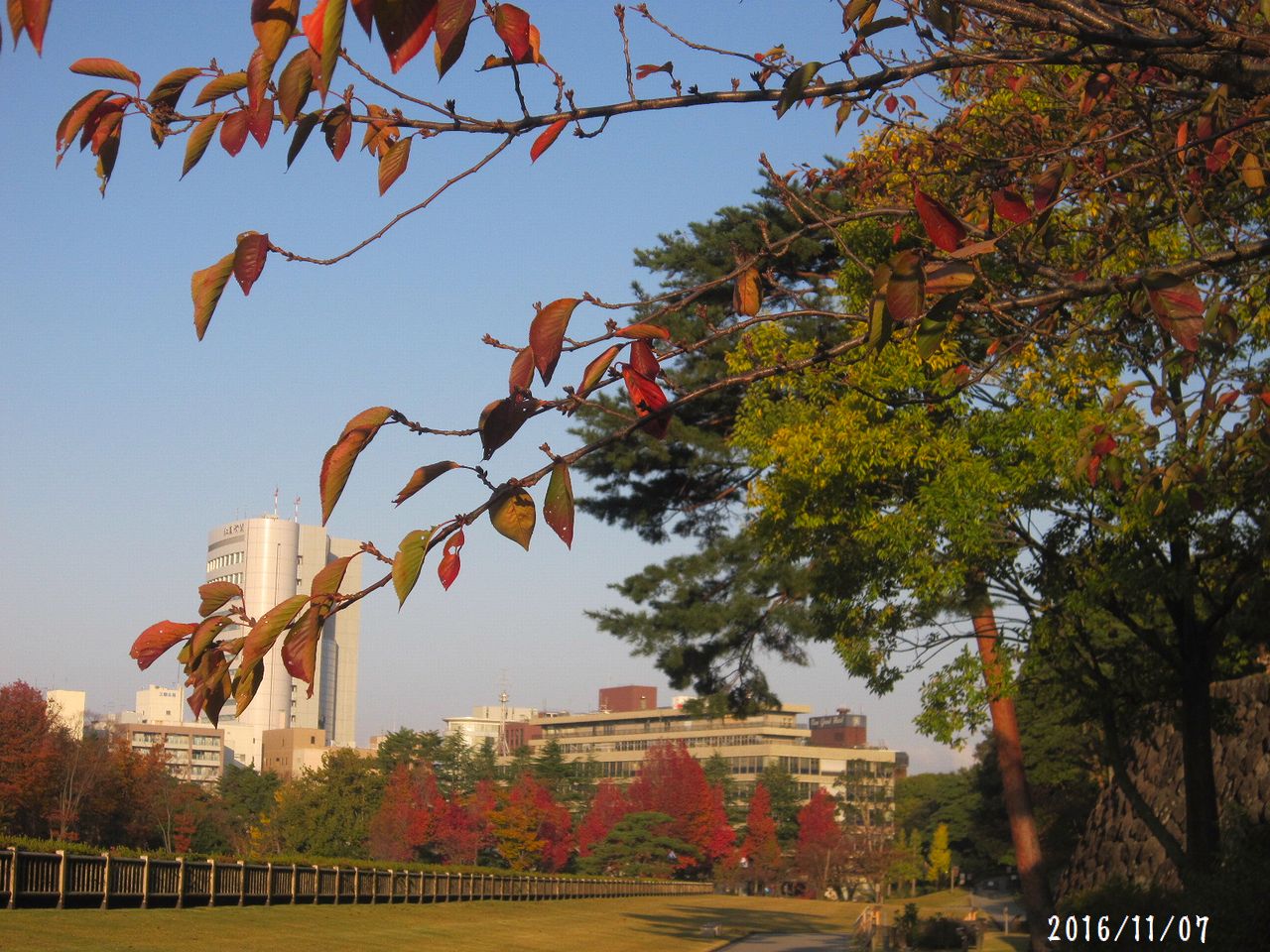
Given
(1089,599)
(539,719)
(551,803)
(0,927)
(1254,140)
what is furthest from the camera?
(539,719)

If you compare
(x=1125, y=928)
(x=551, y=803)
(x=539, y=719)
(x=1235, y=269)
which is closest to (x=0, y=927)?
(x=1125, y=928)

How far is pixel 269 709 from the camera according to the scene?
184m

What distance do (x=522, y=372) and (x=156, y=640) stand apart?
40.1 inches

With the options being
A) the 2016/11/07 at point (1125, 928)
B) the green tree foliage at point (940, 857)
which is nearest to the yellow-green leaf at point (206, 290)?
the 2016/11/07 at point (1125, 928)

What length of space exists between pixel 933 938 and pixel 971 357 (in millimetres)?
18005

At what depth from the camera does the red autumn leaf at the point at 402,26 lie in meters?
2.10

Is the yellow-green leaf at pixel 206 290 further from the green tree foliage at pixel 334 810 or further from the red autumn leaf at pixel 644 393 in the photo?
the green tree foliage at pixel 334 810

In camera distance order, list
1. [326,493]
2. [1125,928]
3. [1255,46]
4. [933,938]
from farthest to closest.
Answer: [933,938], [1125,928], [1255,46], [326,493]

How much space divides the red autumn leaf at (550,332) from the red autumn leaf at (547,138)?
3.32 feet

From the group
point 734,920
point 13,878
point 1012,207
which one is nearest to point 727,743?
point 734,920

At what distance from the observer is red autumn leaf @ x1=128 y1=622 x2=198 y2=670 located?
9.29ft

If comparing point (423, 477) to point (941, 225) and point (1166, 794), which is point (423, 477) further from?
point (1166, 794)

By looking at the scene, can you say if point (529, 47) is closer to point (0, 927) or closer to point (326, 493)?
point (326, 493)

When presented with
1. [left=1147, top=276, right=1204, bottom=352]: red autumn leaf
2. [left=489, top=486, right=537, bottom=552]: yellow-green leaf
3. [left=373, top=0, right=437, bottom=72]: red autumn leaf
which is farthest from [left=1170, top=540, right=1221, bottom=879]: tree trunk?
[left=373, top=0, right=437, bottom=72]: red autumn leaf
